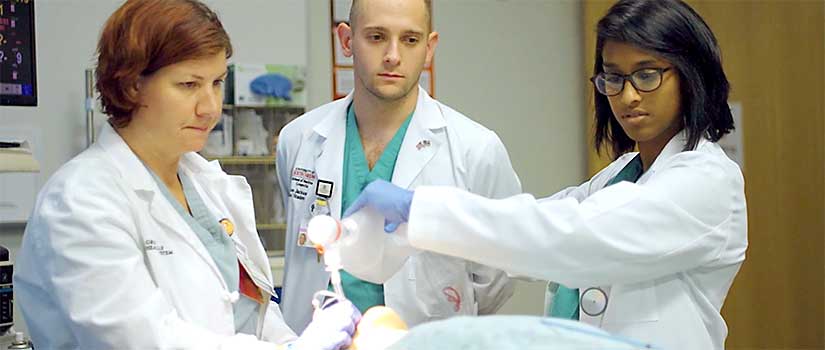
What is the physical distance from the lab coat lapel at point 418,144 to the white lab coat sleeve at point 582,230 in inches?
30.8

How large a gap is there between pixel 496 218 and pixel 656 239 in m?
0.28

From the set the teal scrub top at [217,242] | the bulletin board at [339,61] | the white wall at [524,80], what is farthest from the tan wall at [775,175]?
the teal scrub top at [217,242]

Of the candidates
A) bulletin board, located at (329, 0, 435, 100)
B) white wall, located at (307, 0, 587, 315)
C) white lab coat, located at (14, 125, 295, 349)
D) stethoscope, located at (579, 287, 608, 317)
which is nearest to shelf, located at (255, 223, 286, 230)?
bulletin board, located at (329, 0, 435, 100)

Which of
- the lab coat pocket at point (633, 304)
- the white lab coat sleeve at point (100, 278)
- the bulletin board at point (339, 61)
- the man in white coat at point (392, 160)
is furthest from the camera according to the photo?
the bulletin board at point (339, 61)

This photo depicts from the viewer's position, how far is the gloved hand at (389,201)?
59.9 inches

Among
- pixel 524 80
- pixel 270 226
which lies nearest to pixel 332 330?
pixel 270 226

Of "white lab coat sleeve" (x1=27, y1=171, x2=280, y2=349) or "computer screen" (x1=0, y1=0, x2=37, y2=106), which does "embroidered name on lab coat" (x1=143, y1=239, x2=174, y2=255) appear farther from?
"computer screen" (x1=0, y1=0, x2=37, y2=106)

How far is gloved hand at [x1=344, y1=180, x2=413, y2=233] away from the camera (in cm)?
152

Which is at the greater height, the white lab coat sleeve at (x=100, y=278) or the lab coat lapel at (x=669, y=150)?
the lab coat lapel at (x=669, y=150)

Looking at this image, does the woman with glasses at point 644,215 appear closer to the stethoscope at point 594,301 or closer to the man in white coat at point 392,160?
the stethoscope at point 594,301

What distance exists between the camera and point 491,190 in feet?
7.65

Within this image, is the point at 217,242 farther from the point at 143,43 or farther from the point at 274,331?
the point at 143,43

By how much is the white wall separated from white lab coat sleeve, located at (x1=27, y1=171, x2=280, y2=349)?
2.82 metres

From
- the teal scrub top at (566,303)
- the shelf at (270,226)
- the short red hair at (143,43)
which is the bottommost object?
the shelf at (270,226)
